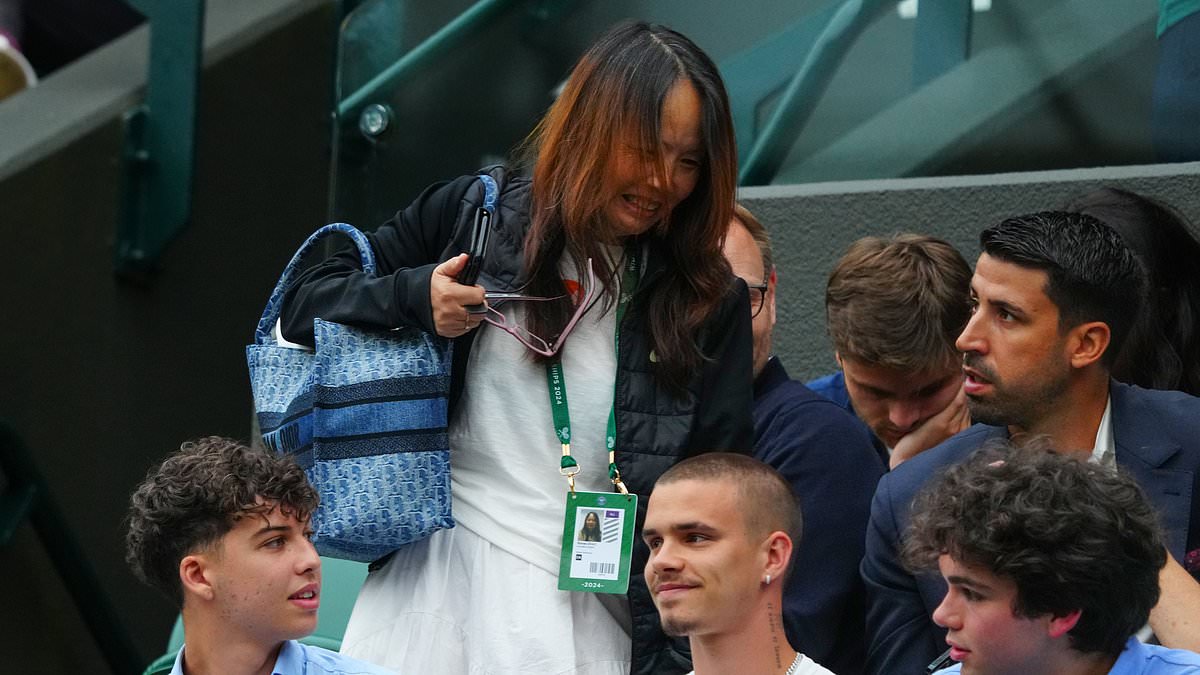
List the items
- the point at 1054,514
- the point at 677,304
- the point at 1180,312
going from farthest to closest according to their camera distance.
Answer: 1. the point at 1180,312
2. the point at 677,304
3. the point at 1054,514

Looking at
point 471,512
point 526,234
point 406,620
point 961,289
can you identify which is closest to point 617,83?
point 526,234

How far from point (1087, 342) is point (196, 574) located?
5.88ft

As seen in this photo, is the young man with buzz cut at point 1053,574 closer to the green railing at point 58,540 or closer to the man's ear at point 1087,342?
the man's ear at point 1087,342

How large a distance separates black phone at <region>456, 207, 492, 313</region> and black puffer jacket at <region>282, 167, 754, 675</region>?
26mm

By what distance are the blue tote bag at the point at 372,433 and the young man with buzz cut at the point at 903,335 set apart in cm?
131

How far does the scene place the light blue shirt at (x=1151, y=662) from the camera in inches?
115

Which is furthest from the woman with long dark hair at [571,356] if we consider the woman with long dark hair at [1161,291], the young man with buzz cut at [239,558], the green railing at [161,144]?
the green railing at [161,144]

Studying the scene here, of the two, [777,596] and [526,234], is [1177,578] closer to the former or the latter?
[777,596]

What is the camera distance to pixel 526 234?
138 inches

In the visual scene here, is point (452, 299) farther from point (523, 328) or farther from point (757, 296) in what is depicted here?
point (757, 296)

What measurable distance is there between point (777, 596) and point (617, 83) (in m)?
1.00

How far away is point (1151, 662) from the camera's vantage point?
2961 millimetres

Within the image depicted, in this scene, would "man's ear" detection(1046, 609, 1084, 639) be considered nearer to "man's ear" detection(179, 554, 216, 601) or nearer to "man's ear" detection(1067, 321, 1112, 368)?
"man's ear" detection(1067, 321, 1112, 368)

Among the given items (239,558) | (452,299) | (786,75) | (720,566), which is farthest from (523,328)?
(786,75)
